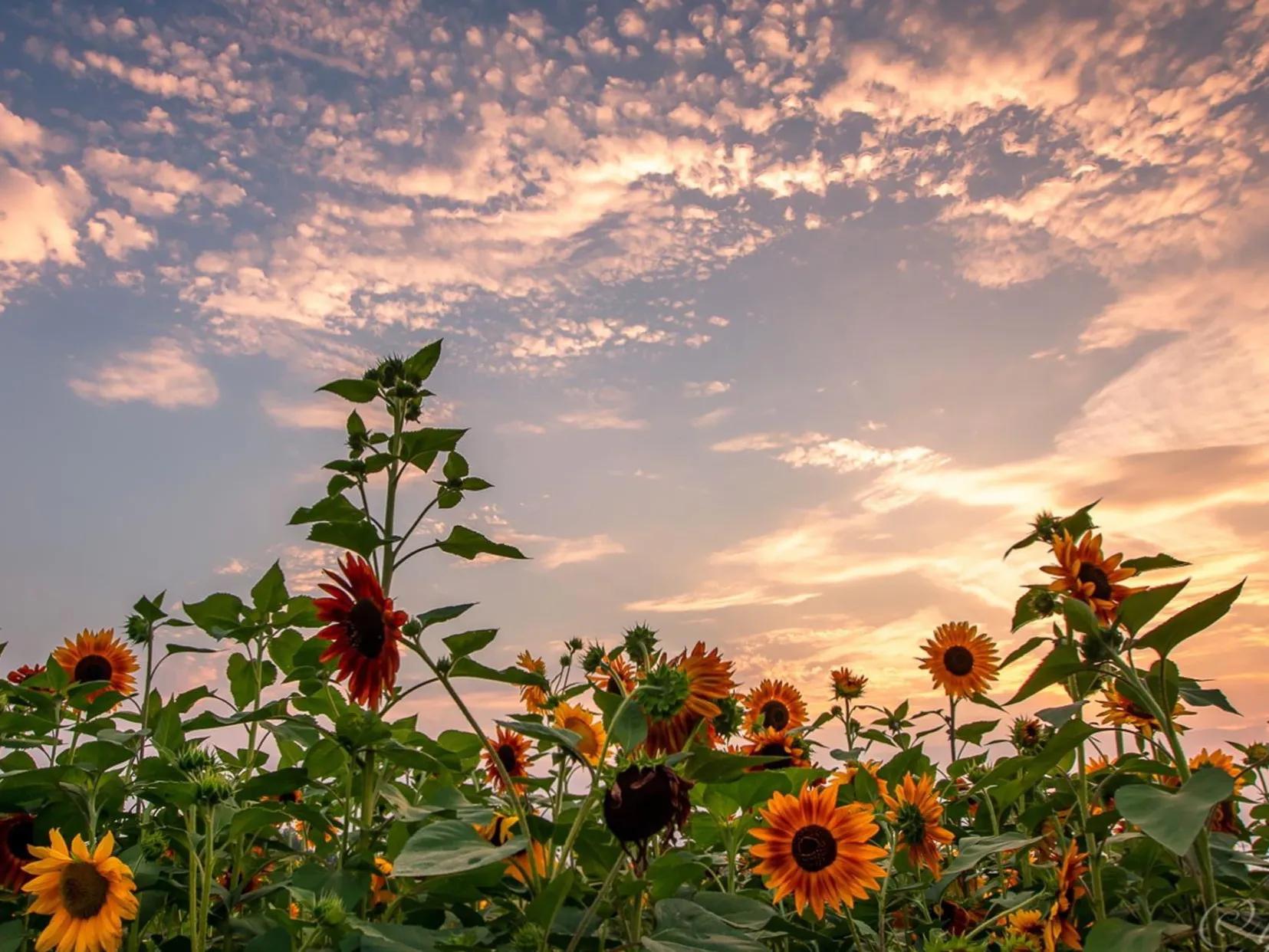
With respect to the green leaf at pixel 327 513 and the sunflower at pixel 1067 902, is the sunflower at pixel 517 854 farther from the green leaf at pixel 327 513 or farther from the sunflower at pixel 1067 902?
the sunflower at pixel 1067 902

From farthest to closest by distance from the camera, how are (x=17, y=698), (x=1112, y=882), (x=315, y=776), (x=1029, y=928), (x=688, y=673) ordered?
(x=17, y=698)
(x=1029, y=928)
(x=1112, y=882)
(x=315, y=776)
(x=688, y=673)

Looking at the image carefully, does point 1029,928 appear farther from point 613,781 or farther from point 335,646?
point 335,646

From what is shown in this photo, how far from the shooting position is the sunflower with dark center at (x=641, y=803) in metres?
1.48

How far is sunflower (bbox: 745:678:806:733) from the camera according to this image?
163 inches

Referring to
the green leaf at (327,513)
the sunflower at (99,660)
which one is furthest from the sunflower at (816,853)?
the sunflower at (99,660)

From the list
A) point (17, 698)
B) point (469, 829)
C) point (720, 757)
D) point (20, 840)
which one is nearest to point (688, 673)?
point (720, 757)

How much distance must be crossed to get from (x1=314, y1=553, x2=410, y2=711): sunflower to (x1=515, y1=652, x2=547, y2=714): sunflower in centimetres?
123

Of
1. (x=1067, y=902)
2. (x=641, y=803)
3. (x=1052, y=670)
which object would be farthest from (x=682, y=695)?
(x=1067, y=902)

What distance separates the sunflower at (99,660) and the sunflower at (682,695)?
318cm

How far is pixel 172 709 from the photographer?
2.58m

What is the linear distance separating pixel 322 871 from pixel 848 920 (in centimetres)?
113

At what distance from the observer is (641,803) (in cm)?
148

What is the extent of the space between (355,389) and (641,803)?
1.38 m

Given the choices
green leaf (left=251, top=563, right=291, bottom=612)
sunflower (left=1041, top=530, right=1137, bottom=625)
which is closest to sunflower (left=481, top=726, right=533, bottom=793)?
green leaf (left=251, top=563, right=291, bottom=612)
